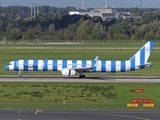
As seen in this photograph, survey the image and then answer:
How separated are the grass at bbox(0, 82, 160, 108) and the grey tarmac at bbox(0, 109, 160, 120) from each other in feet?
Result: 8.16

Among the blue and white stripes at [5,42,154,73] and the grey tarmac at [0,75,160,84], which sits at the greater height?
the blue and white stripes at [5,42,154,73]

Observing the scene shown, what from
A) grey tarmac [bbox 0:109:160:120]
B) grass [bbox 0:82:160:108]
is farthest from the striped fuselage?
grey tarmac [bbox 0:109:160:120]

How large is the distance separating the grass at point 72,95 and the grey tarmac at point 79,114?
8.16 feet

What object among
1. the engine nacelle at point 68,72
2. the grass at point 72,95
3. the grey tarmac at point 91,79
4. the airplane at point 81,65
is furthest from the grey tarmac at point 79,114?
the airplane at point 81,65

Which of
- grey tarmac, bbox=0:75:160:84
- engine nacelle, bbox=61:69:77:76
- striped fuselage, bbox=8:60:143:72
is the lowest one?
grey tarmac, bbox=0:75:160:84

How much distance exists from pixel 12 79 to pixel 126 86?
1766 centimetres

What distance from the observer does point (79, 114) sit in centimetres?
3925

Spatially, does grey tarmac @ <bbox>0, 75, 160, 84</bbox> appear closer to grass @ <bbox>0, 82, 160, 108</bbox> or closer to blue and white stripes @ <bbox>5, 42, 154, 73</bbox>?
blue and white stripes @ <bbox>5, 42, 154, 73</bbox>

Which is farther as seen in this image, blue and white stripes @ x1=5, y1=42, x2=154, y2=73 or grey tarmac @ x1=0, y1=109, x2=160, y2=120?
blue and white stripes @ x1=5, y1=42, x2=154, y2=73

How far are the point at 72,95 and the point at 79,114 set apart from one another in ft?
36.6

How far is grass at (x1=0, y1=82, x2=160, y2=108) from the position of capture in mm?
44719

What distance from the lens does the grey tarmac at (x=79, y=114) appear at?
1479 inches

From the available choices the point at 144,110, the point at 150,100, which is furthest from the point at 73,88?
the point at 144,110

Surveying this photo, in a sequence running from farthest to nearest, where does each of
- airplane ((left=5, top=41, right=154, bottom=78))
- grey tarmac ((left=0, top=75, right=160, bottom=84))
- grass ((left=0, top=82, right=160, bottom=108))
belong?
airplane ((left=5, top=41, right=154, bottom=78)), grey tarmac ((left=0, top=75, right=160, bottom=84)), grass ((left=0, top=82, right=160, bottom=108))
